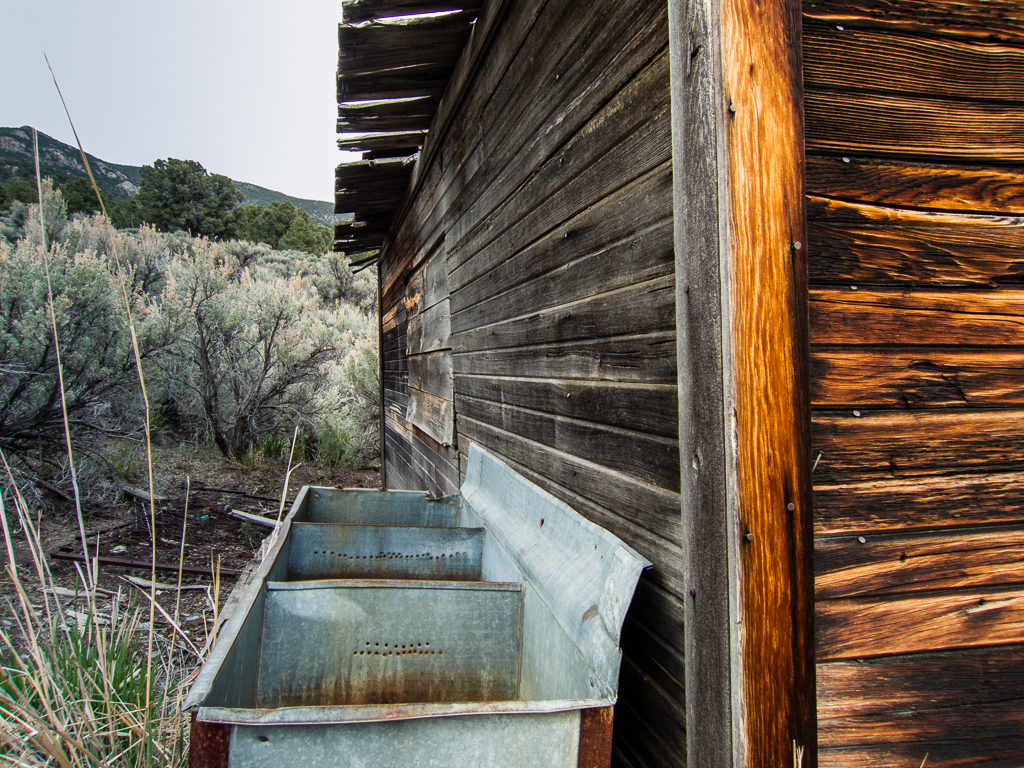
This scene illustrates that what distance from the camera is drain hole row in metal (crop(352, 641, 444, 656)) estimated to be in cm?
170

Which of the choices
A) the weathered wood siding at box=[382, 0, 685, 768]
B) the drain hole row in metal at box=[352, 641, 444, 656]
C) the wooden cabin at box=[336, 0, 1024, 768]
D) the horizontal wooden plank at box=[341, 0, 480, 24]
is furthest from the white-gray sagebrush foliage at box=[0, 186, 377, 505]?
the wooden cabin at box=[336, 0, 1024, 768]

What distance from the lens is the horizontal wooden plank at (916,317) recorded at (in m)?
1.16

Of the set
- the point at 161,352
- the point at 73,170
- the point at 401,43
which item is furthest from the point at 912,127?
the point at 73,170

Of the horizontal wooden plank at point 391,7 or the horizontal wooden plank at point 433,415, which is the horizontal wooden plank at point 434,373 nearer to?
the horizontal wooden plank at point 433,415

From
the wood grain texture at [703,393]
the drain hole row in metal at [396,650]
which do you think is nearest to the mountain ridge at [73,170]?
the drain hole row in metal at [396,650]

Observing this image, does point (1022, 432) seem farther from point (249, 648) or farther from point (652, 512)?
point (249, 648)

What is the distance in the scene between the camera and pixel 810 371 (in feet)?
3.63

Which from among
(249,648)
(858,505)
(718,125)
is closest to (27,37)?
(718,125)

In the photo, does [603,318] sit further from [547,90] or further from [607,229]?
[547,90]

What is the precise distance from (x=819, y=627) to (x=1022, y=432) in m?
0.65

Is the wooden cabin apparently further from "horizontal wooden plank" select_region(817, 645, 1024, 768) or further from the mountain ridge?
the mountain ridge

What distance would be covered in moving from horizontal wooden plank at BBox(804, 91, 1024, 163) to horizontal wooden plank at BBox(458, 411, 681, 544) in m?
0.82

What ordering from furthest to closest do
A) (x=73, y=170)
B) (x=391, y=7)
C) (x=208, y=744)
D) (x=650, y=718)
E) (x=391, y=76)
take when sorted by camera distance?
1. (x=73, y=170)
2. (x=391, y=76)
3. (x=391, y=7)
4. (x=650, y=718)
5. (x=208, y=744)

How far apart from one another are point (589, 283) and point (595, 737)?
1.13 metres
